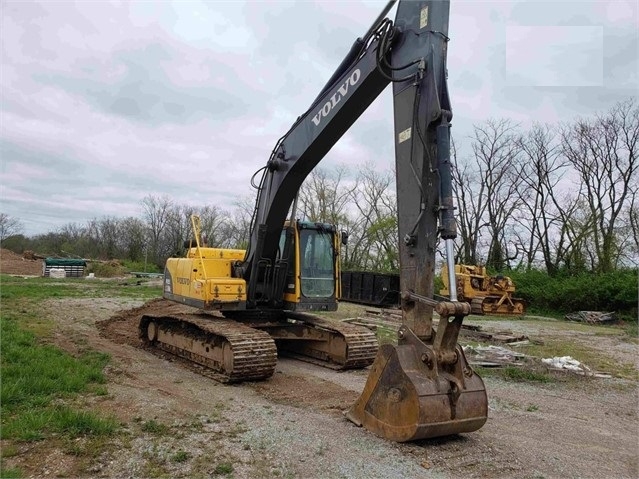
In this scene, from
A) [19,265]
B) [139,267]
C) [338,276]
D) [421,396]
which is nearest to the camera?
[421,396]

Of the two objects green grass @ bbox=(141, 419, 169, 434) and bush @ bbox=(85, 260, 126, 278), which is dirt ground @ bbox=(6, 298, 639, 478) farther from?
bush @ bbox=(85, 260, 126, 278)

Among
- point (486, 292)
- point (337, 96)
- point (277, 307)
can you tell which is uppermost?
point (337, 96)

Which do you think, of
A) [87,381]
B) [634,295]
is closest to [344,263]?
[634,295]

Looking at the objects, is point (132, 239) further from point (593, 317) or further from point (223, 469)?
point (223, 469)

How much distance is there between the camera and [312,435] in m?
4.78

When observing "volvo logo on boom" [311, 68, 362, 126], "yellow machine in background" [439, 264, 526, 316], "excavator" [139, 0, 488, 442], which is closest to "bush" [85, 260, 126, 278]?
"yellow machine in background" [439, 264, 526, 316]

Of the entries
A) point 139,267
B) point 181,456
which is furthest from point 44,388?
point 139,267

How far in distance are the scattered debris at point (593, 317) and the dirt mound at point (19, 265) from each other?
34451 millimetres

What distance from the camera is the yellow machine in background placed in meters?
21.8

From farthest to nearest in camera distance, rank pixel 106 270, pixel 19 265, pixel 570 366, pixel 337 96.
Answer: pixel 19 265
pixel 106 270
pixel 570 366
pixel 337 96

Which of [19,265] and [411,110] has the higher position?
[411,110]

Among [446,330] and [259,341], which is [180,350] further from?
[446,330]

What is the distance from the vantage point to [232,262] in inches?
340

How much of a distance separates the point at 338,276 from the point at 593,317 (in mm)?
17131
